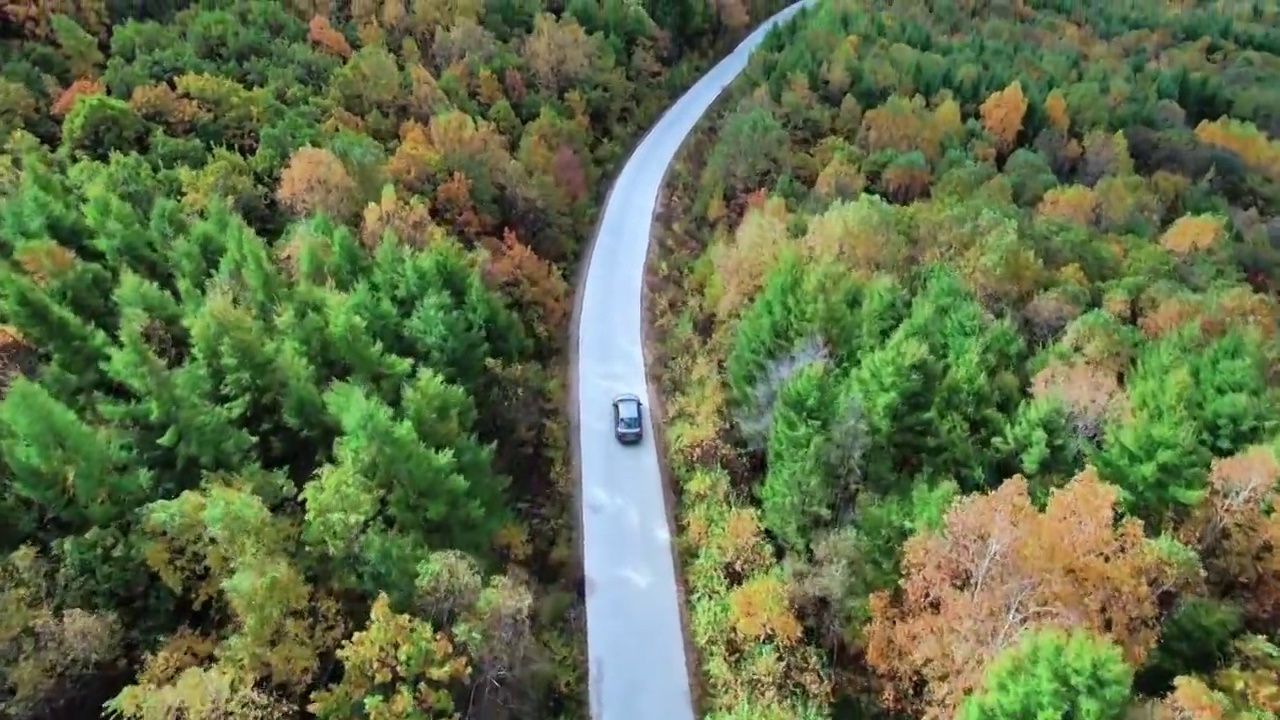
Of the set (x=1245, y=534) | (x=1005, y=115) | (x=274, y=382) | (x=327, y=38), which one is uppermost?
(x=327, y=38)

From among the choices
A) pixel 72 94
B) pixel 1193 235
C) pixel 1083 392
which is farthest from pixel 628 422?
pixel 1193 235

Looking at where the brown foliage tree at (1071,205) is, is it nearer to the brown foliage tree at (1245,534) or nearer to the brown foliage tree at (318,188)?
the brown foliage tree at (1245,534)

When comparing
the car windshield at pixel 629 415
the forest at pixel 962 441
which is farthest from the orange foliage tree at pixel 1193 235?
the car windshield at pixel 629 415

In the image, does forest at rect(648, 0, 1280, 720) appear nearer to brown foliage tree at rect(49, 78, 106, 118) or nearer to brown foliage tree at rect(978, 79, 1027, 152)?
brown foliage tree at rect(978, 79, 1027, 152)

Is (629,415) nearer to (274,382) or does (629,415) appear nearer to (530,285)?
(530,285)

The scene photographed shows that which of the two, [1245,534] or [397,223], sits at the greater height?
[397,223]

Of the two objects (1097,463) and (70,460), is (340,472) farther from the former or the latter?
(1097,463)

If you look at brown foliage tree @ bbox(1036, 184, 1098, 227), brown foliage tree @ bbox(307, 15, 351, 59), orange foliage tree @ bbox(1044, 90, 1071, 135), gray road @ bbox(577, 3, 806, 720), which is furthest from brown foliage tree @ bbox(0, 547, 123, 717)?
orange foliage tree @ bbox(1044, 90, 1071, 135)

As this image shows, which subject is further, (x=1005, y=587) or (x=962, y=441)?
(x=962, y=441)
